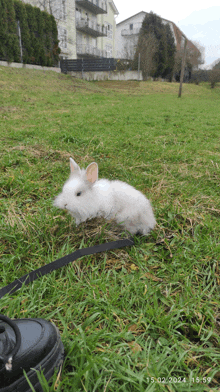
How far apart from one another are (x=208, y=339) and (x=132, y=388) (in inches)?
20.8

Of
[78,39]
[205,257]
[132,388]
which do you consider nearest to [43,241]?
[132,388]

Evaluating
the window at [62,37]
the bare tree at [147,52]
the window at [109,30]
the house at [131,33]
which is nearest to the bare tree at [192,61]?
the house at [131,33]

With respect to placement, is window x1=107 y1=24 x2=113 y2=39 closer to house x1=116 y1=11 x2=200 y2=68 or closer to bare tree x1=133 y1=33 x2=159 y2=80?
house x1=116 y1=11 x2=200 y2=68

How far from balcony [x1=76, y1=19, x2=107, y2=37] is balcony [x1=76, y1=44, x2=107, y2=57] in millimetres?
1721

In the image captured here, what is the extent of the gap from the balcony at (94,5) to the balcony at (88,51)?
4381mm

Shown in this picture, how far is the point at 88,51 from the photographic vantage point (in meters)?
31.2

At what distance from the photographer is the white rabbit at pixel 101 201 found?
5.77 feet

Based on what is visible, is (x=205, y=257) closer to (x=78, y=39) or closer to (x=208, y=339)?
(x=208, y=339)

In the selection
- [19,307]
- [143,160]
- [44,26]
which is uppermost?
[44,26]

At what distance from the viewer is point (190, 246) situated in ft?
6.43

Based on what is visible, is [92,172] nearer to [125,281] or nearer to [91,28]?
[125,281]

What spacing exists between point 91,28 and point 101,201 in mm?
35824

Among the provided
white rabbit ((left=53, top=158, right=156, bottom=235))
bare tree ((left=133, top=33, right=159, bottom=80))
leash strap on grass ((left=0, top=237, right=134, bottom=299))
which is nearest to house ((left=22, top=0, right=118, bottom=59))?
bare tree ((left=133, top=33, right=159, bottom=80))

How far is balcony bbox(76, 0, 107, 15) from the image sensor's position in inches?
1123
